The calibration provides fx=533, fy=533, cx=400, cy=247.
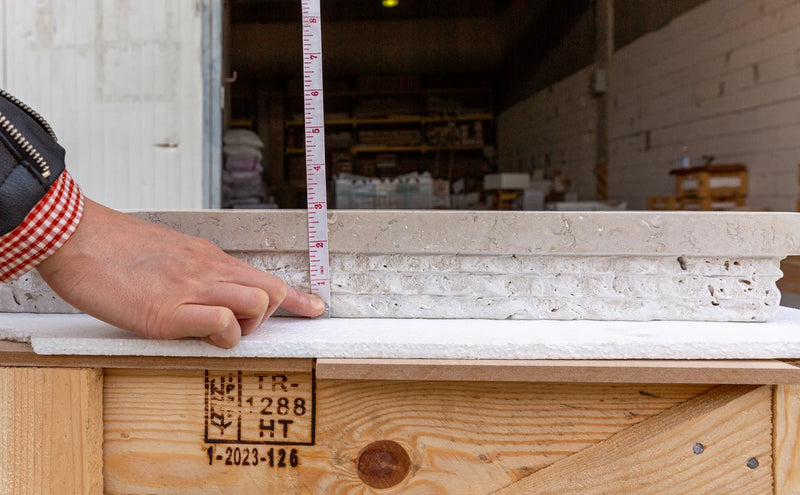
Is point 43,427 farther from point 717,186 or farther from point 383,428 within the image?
point 717,186

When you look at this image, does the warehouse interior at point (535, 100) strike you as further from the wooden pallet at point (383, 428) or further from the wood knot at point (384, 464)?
the wood knot at point (384, 464)

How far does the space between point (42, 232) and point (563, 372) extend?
67 cm

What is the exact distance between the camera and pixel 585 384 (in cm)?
71

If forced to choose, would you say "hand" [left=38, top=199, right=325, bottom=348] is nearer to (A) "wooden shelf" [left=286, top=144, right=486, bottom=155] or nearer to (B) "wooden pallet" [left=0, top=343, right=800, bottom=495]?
(B) "wooden pallet" [left=0, top=343, right=800, bottom=495]

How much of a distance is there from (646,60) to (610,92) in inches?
24.6

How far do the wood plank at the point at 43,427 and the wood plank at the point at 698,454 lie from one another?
1.99 feet

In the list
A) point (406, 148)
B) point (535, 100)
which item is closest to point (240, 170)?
point (406, 148)

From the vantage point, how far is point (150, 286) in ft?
2.28

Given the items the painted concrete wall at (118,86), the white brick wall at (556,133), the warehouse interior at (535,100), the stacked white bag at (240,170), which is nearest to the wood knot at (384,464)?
the painted concrete wall at (118,86)

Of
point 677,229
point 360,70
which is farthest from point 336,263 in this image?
point 360,70

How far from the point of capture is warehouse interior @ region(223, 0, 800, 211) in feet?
11.3

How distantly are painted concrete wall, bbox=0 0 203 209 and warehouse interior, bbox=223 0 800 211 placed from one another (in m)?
0.83

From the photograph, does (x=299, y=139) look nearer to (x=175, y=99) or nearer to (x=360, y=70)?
(x=360, y=70)

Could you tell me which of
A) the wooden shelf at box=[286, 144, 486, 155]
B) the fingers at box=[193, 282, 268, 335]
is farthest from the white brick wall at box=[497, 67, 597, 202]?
the fingers at box=[193, 282, 268, 335]
